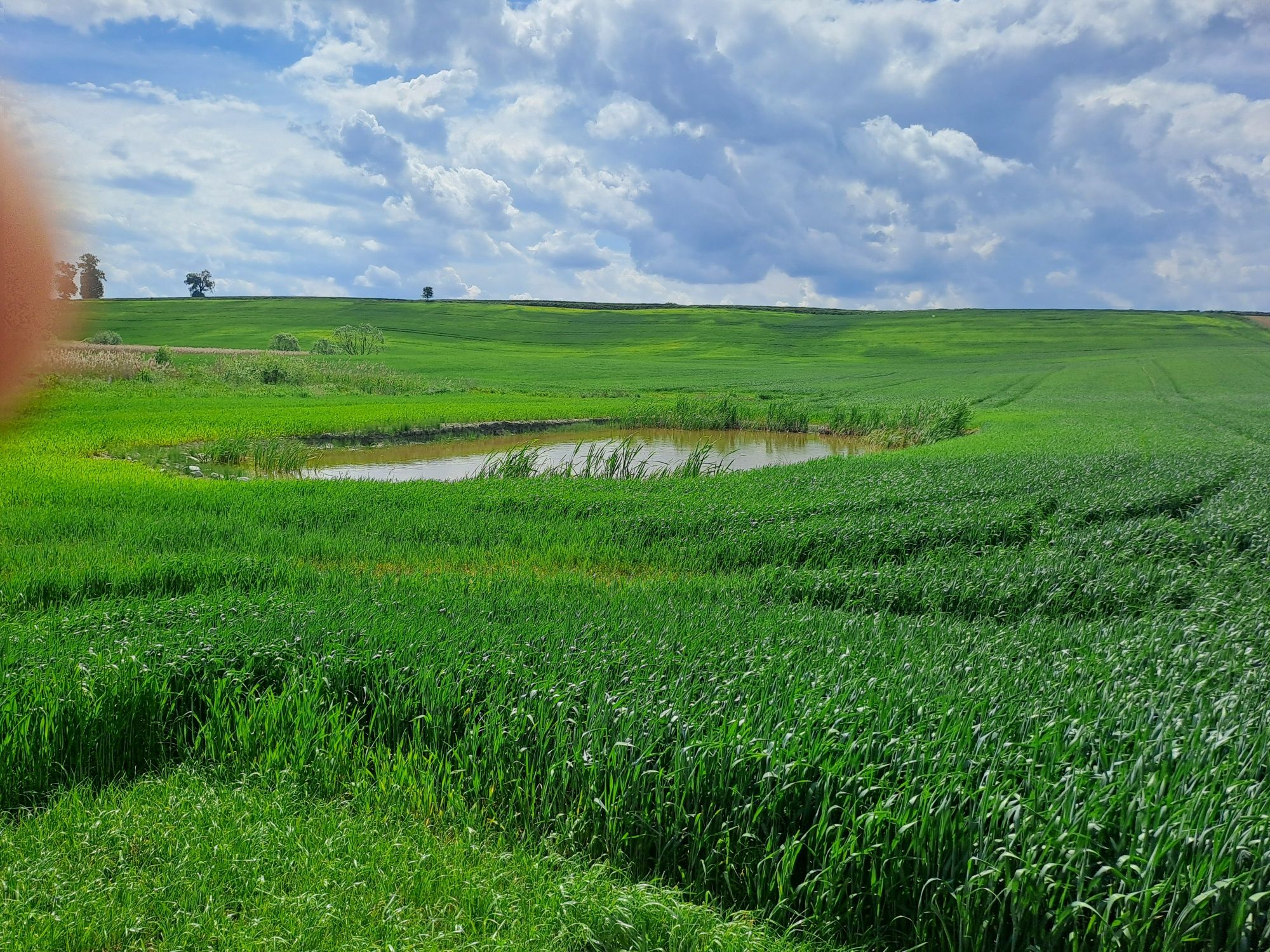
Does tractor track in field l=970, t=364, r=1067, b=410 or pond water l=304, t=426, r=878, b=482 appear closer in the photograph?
pond water l=304, t=426, r=878, b=482

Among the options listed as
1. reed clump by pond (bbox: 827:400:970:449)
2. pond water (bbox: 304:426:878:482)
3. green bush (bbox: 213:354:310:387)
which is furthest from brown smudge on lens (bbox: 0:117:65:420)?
green bush (bbox: 213:354:310:387)

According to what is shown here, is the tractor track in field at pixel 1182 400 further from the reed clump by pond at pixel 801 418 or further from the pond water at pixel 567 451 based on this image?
the pond water at pixel 567 451

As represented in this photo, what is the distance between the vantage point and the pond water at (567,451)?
25000mm

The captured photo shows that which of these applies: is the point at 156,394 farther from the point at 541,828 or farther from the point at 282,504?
the point at 541,828

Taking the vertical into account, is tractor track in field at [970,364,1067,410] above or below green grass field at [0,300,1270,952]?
above

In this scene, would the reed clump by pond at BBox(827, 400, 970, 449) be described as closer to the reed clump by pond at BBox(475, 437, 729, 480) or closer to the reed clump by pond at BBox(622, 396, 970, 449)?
the reed clump by pond at BBox(622, 396, 970, 449)

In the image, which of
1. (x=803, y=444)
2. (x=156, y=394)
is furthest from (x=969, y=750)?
(x=156, y=394)

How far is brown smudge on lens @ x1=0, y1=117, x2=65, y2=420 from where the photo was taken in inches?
55.6

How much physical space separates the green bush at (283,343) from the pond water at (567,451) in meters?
54.6

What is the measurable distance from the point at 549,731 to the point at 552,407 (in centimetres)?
Result: 3477

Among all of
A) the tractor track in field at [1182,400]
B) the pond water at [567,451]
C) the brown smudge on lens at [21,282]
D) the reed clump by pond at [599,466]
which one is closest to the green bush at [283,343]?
the pond water at [567,451]

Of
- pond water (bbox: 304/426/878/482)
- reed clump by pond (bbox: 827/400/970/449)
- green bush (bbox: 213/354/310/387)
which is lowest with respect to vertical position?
pond water (bbox: 304/426/878/482)

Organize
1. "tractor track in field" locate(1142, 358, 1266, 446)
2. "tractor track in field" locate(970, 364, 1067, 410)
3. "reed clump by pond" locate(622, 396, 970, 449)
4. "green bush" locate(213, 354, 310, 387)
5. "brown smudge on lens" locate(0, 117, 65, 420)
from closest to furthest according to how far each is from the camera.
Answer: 1. "brown smudge on lens" locate(0, 117, 65, 420)
2. "tractor track in field" locate(1142, 358, 1266, 446)
3. "reed clump by pond" locate(622, 396, 970, 449)
4. "green bush" locate(213, 354, 310, 387)
5. "tractor track in field" locate(970, 364, 1067, 410)

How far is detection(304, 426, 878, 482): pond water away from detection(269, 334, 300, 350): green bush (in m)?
54.6
